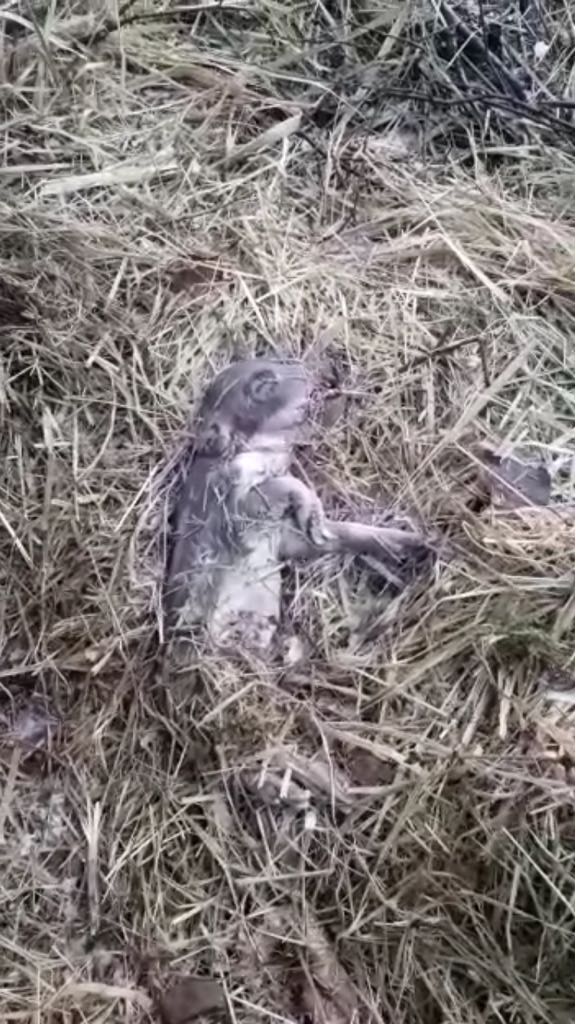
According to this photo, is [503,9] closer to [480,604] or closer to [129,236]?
[129,236]

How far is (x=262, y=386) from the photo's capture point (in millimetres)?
1475

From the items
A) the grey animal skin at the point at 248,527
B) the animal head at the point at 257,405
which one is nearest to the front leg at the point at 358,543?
the grey animal skin at the point at 248,527

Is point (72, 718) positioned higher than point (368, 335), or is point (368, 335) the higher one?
point (368, 335)

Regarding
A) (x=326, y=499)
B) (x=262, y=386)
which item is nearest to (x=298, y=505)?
(x=326, y=499)

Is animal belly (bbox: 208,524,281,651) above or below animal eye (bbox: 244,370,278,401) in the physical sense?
below

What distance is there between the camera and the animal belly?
1.42m

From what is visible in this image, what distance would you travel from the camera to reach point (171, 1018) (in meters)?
1.36

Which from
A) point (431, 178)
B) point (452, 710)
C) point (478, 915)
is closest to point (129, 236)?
point (431, 178)

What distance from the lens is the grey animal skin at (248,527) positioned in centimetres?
143

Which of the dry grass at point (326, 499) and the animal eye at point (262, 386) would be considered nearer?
the dry grass at point (326, 499)

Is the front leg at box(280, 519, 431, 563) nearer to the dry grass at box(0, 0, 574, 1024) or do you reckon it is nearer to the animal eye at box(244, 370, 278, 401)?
the dry grass at box(0, 0, 574, 1024)

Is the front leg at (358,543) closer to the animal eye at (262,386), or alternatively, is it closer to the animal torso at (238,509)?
the animal torso at (238,509)

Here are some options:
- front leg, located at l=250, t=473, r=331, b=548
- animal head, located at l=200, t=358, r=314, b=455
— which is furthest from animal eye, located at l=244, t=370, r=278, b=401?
front leg, located at l=250, t=473, r=331, b=548

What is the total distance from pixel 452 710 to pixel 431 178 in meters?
0.70
